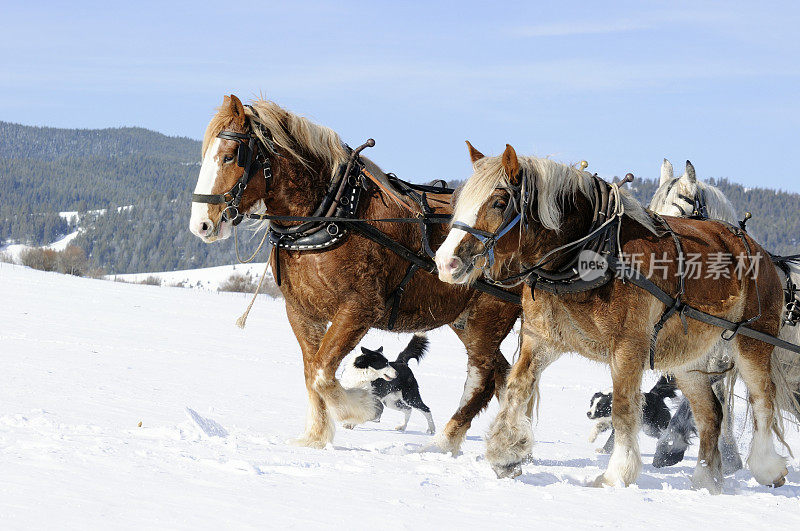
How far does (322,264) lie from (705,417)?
3.15 meters

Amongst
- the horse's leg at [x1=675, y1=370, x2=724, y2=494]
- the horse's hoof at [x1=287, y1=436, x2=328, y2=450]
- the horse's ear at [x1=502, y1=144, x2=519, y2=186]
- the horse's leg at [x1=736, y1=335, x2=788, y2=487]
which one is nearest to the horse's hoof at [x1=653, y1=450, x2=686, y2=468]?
the horse's leg at [x1=675, y1=370, x2=724, y2=494]

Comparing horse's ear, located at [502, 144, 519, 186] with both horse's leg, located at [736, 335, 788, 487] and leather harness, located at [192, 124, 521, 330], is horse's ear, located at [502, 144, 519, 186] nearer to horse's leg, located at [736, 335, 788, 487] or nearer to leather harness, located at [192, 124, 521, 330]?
leather harness, located at [192, 124, 521, 330]

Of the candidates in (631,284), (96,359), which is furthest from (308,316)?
(96,359)

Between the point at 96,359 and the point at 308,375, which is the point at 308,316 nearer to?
the point at 308,375

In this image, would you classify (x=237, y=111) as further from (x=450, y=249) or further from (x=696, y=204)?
(x=696, y=204)

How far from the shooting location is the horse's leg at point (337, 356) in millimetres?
5602

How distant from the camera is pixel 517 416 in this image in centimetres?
504

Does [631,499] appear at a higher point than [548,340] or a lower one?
lower

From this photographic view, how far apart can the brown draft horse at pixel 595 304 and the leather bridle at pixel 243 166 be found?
1.59 m

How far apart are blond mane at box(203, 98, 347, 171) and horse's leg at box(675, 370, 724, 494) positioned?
317 cm

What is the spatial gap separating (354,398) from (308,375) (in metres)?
0.47

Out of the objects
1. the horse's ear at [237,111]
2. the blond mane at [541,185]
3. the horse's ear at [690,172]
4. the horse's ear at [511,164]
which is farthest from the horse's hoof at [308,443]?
the horse's ear at [690,172]

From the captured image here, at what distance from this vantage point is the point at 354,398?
19.1ft

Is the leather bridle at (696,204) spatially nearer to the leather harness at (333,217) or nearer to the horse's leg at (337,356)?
the leather harness at (333,217)
